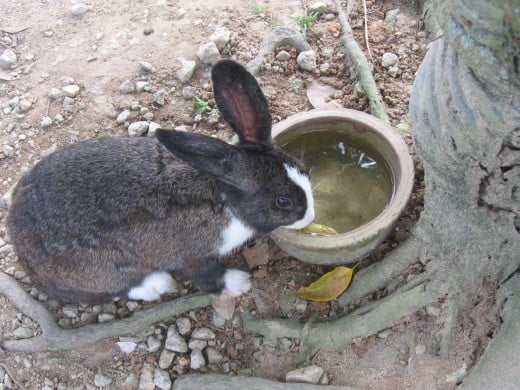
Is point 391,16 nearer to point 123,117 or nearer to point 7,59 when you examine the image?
point 123,117

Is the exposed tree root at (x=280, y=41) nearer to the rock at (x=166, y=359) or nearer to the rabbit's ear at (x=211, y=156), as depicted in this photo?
the rabbit's ear at (x=211, y=156)

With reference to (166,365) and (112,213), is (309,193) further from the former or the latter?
(166,365)

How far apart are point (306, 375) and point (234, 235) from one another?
32.8 inches

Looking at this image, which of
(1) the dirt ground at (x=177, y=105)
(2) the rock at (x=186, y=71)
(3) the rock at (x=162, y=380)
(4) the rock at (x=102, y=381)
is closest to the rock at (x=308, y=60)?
(1) the dirt ground at (x=177, y=105)

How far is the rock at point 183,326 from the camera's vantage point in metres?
3.35

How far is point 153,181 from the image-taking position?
9.87 feet

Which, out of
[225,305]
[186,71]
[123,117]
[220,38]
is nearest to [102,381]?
[225,305]

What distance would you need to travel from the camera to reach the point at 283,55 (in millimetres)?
4254

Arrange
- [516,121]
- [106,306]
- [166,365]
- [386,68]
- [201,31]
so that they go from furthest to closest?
1. [201,31]
2. [386,68]
3. [106,306]
4. [166,365]
5. [516,121]

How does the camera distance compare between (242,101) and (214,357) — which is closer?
(242,101)

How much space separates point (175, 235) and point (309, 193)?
2.48 feet

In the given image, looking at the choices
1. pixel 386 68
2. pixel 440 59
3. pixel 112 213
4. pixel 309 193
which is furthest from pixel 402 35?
pixel 112 213

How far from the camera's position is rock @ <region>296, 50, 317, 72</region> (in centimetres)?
420

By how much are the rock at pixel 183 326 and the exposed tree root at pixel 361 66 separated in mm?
1747
